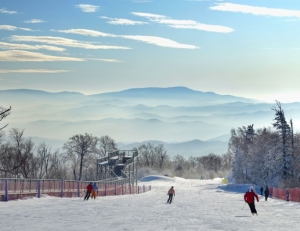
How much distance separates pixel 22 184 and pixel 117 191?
78.2 ft

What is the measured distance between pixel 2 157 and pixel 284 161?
4679 cm

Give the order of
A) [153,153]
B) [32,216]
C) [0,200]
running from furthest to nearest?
[153,153] < [0,200] < [32,216]

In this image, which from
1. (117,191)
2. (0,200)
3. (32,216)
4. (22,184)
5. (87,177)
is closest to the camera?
(32,216)

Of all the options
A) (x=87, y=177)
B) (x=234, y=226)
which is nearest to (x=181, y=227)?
(x=234, y=226)

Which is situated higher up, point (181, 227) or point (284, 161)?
point (284, 161)

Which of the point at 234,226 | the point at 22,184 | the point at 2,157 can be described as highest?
the point at 2,157

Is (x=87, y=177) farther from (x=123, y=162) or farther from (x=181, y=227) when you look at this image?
(x=181, y=227)

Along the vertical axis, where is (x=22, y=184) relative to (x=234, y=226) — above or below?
above

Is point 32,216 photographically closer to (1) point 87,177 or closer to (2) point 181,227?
(2) point 181,227

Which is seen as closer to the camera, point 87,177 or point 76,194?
point 76,194

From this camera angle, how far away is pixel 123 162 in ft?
310

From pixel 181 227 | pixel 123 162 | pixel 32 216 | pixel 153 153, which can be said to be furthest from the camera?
pixel 153 153

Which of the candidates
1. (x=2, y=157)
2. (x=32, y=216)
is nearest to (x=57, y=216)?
(x=32, y=216)

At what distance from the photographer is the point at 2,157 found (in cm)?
9700
